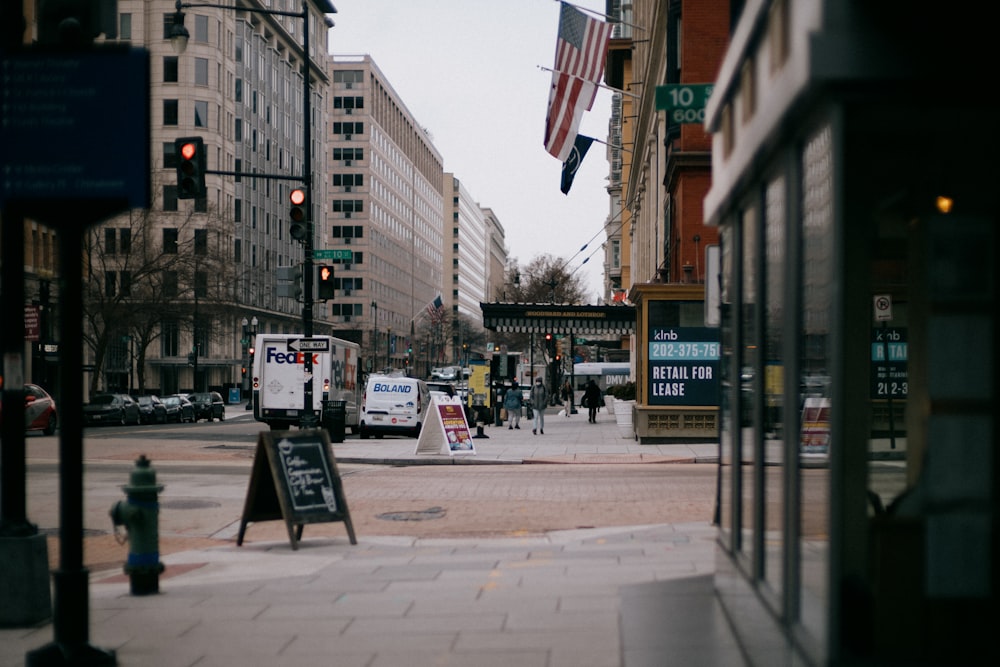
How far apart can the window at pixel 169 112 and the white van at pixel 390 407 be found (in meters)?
55.5

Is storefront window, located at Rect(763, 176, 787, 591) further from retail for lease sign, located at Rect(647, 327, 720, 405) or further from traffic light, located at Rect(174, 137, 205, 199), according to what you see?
retail for lease sign, located at Rect(647, 327, 720, 405)

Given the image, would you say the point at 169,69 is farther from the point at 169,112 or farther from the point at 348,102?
the point at 348,102

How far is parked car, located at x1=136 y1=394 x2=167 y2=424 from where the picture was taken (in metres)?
49.7

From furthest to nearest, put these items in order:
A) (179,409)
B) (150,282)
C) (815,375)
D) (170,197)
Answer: (170,197), (150,282), (179,409), (815,375)

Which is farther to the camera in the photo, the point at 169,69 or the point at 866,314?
the point at 169,69

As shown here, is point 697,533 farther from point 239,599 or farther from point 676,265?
Answer: point 676,265

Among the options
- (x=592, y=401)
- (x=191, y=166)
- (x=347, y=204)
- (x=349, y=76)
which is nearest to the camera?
(x=191, y=166)

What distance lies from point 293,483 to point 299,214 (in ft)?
44.1

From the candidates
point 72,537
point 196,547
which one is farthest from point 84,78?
point 196,547

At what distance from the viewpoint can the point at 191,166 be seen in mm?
21266

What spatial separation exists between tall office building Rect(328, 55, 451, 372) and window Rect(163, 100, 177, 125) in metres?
32.5

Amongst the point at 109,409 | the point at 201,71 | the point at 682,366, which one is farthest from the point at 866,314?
the point at 201,71

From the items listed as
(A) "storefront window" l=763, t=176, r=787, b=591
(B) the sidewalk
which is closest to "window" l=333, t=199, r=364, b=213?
(B) the sidewalk

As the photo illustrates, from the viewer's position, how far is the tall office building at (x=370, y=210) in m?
131
